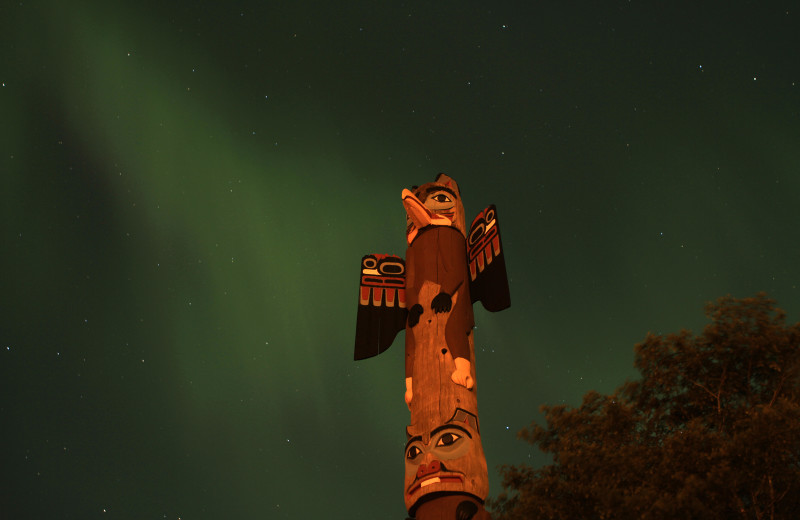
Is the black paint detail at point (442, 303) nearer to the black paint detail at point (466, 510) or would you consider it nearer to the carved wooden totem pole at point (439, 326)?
the carved wooden totem pole at point (439, 326)

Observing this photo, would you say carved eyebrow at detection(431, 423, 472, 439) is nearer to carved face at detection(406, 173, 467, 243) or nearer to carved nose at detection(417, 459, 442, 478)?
carved nose at detection(417, 459, 442, 478)

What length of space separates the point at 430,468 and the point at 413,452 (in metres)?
0.52

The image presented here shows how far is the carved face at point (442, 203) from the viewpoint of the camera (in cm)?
1276

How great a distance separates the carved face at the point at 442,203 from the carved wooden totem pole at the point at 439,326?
0.02 meters

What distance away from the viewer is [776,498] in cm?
745

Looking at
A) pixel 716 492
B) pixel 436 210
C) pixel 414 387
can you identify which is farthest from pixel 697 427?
pixel 436 210

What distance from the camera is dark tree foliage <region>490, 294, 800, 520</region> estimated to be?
723 centimetres

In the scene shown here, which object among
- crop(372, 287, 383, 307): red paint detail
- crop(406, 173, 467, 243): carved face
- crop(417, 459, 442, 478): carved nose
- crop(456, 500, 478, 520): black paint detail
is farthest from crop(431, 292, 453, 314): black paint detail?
crop(456, 500, 478, 520): black paint detail

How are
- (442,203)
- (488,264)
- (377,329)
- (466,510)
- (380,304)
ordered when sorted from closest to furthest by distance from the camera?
(466,510) → (488,264) → (377,329) → (380,304) → (442,203)

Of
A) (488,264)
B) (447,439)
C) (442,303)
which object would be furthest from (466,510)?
(488,264)

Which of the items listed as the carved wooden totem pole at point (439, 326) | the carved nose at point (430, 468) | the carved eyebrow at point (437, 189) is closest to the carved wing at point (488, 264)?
the carved wooden totem pole at point (439, 326)

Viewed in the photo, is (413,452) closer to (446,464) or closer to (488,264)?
(446,464)

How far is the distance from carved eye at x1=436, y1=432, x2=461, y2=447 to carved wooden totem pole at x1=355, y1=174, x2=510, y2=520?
13mm

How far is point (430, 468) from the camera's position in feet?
31.2
